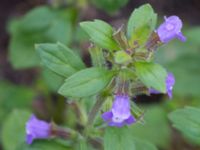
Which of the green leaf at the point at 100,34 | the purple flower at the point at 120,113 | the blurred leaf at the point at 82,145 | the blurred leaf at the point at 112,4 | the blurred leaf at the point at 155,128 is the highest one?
the green leaf at the point at 100,34

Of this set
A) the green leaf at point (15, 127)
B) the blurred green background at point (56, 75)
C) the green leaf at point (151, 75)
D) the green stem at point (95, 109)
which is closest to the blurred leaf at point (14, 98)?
the blurred green background at point (56, 75)

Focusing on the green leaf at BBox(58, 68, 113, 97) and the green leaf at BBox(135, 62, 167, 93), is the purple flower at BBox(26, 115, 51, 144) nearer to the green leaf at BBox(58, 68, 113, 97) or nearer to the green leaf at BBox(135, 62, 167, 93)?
the green leaf at BBox(58, 68, 113, 97)

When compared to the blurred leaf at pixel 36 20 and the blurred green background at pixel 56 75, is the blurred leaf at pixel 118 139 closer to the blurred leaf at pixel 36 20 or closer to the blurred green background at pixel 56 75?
the blurred green background at pixel 56 75

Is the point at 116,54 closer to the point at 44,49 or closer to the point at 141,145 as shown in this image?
the point at 44,49

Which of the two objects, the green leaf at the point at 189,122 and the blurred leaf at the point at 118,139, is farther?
the green leaf at the point at 189,122

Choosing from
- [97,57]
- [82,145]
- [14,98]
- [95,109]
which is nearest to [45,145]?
[82,145]

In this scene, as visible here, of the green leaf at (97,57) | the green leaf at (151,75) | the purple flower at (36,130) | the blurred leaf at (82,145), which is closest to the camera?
the green leaf at (151,75)

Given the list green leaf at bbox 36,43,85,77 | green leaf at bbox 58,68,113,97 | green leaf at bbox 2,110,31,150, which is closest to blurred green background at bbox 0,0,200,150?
green leaf at bbox 2,110,31,150
